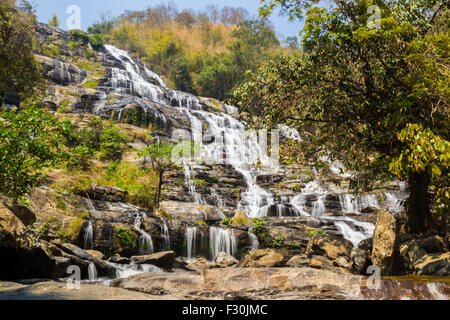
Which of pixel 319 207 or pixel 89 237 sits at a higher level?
pixel 319 207

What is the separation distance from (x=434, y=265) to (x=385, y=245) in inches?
41.7

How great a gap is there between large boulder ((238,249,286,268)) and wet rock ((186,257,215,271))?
2.29 m

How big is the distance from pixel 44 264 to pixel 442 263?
871cm

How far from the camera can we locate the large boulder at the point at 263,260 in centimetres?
869

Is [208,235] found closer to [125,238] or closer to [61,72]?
[125,238]

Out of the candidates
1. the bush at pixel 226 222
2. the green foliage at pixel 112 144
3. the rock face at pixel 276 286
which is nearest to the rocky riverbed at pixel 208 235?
the rock face at pixel 276 286

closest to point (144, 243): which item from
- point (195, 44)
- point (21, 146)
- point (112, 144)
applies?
point (21, 146)

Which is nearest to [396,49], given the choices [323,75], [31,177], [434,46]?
[434,46]

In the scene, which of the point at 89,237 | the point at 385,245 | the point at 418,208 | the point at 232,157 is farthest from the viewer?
the point at 232,157

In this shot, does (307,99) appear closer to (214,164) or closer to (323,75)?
(323,75)

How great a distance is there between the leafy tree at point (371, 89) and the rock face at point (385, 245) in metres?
1.32

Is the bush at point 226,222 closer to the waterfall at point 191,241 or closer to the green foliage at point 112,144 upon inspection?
the waterfall at point 191,241

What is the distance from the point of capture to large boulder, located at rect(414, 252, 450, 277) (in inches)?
264

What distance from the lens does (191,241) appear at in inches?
513
